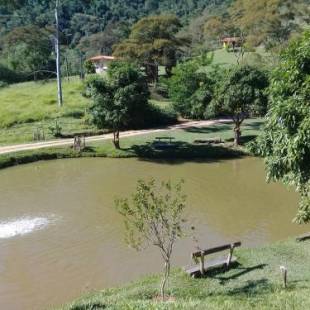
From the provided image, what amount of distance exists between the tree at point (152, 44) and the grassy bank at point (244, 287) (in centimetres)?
3445

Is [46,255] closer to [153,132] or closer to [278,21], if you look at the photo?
[153,132]

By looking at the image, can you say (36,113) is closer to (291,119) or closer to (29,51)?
(29,51)

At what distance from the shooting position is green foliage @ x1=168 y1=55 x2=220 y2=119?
1540 inches

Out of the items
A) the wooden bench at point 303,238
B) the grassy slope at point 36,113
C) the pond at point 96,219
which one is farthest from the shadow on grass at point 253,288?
the grassy slope at point 36,113

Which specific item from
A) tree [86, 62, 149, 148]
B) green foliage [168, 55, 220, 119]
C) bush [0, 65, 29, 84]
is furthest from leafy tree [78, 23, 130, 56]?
tree [86, 62, 149, 148]

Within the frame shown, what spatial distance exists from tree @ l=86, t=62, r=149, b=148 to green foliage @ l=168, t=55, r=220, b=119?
22.3 feet

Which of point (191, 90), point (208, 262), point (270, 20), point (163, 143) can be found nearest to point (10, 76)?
point (270, 20)

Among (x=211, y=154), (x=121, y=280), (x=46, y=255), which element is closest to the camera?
(x=121, y=280)

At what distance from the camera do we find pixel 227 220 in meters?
22.8

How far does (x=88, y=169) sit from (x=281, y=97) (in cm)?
1936

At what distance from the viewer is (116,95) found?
32531 mm

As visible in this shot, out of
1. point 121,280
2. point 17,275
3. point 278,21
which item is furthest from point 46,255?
point 278,21

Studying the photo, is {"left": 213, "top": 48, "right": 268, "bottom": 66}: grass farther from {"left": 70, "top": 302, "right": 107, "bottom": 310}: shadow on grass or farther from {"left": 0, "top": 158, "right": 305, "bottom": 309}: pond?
{"left": 70, "top": 302, "right": 107, "bottom": 310}: shadow on grass

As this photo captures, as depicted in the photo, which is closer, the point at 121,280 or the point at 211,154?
the point at 121,280
